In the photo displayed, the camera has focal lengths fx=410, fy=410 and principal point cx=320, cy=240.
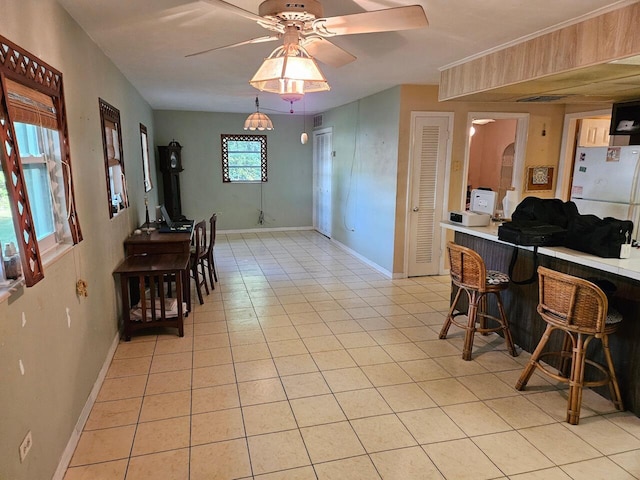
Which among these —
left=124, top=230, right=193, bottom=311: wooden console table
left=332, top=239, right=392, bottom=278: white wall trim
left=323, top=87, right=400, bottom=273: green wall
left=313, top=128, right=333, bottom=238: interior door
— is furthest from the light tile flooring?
left=313, top=128, right=333, bottom=238: interior door

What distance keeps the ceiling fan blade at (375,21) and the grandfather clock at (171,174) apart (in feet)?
19.5

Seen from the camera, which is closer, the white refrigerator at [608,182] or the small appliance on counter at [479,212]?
the small appliance on counter at [479,212]

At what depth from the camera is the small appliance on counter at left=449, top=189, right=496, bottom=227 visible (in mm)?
3746

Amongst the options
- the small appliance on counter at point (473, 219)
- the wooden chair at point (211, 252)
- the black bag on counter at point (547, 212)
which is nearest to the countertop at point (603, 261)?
the black bag on counter at point (547, 212)

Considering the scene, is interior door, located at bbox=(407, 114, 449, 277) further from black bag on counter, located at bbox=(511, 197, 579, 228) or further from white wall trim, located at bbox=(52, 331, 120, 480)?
white wall trim, located at bbox=(52, 331, 120, 480)

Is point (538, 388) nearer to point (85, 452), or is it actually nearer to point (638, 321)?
point (638, 321)

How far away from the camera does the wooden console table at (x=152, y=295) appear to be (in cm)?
343

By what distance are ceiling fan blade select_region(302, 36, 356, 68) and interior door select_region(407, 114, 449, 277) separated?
108 inches

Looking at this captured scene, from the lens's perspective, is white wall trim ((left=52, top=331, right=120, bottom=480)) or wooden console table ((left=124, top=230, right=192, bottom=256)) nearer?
white wall trim ((left=52, top=331, right=120, bottom=480))

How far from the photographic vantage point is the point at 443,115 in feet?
16.7

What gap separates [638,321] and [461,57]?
243cm

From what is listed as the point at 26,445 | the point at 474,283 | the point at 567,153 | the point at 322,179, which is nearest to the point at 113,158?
the point at 26,445

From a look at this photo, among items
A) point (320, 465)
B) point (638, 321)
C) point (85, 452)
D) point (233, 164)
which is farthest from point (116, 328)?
point (233, 164)

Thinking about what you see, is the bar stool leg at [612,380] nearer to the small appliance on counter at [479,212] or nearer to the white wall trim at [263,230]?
the small appliance on counter at [479,212]
